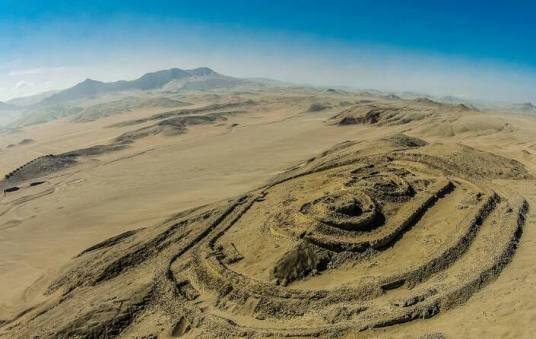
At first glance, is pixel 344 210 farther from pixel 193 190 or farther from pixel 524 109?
pixel 524 109

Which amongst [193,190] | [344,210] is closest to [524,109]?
[193,190]

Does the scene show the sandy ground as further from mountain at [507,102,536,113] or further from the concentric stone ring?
mountain at [507,102,536,113]

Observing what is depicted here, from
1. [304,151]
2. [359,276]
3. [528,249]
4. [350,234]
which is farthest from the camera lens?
[304,151]

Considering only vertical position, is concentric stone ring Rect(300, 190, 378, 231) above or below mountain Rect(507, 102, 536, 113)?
below

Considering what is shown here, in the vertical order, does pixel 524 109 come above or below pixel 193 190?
above

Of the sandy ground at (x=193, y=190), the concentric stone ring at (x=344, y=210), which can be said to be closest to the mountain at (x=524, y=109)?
the sandy ground at (x=193, y=190)

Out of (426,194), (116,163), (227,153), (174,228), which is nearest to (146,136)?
(116,163)

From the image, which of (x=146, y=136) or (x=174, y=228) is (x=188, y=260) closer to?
(x=174, y=228)

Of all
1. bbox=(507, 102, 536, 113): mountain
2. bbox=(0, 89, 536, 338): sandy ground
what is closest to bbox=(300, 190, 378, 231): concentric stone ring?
bbox=(0, 89, 536, 338): sandy ground
